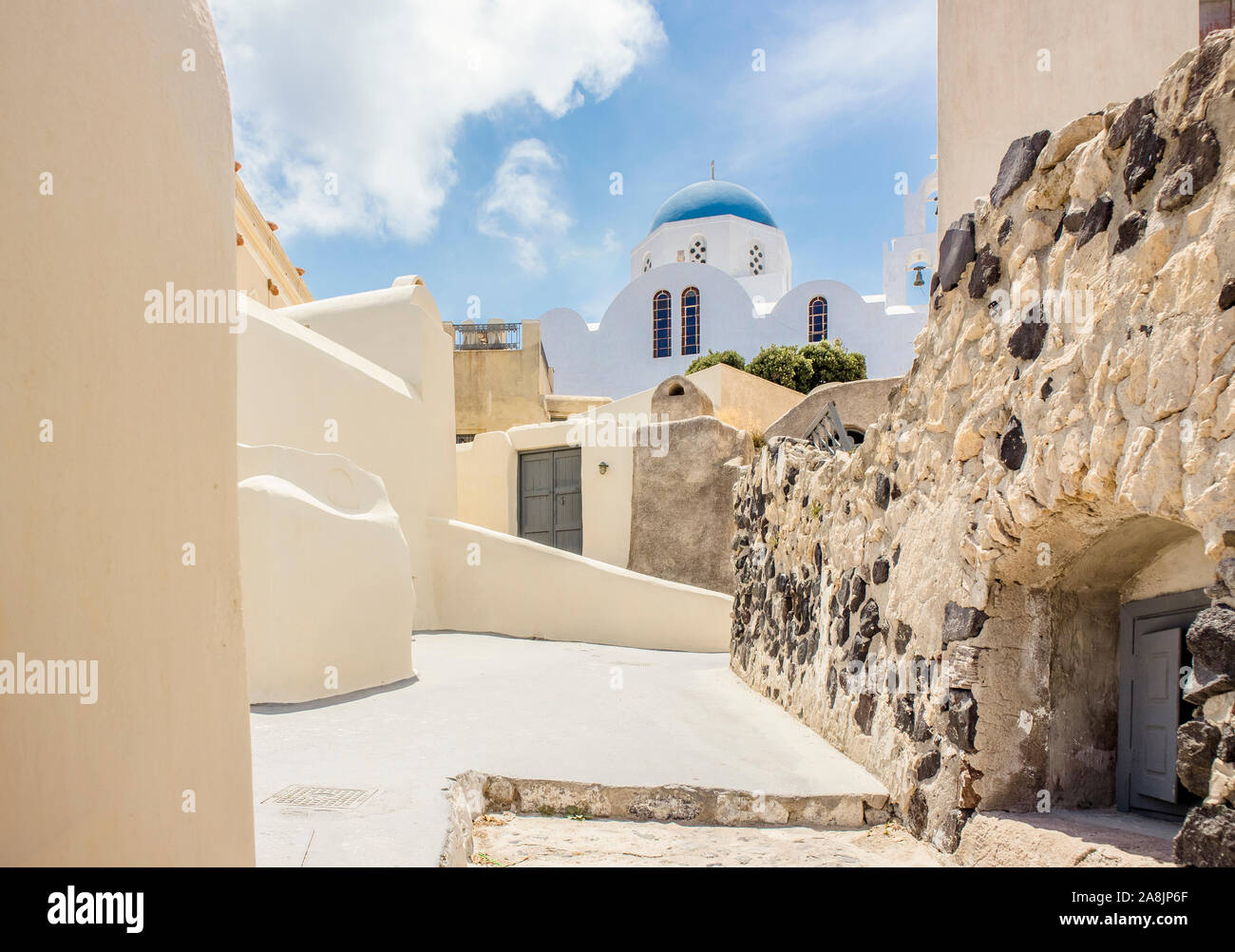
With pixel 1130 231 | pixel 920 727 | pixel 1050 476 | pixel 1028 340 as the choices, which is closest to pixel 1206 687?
pixel 1050 476

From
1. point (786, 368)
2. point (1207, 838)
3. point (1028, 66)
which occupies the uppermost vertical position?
point (1028, 66)

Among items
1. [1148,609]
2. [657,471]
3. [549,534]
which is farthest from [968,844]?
[549,534]

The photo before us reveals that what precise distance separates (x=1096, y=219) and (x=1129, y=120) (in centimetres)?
30

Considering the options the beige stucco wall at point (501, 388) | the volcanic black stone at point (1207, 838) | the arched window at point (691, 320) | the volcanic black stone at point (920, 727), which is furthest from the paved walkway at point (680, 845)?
the arched window at point (691, 320)

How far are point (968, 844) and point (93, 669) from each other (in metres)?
2.93

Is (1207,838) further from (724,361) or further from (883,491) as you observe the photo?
(724,361)

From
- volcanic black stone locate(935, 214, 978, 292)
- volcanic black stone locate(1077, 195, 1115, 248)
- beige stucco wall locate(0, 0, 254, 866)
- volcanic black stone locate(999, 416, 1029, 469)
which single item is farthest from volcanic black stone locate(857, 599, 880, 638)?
beige stucco wall locate(0, 0, 254, 866)

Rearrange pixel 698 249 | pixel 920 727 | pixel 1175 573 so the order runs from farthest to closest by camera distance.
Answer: pixel 698 249, pixel 920 727, pixel 1175 573

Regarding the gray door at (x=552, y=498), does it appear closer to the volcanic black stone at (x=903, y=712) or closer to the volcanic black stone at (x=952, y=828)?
the volcanic black stone at (x=903, y=712)

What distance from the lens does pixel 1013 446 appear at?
319 centimetres

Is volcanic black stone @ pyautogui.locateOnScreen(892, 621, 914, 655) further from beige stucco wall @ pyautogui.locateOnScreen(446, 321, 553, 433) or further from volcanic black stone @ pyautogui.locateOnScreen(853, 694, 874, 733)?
beige stucco wall @ pyautogui.locateOnScreen(446, 321, 553, 433)

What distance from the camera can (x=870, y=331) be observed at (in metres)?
26.2

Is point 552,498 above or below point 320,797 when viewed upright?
above
